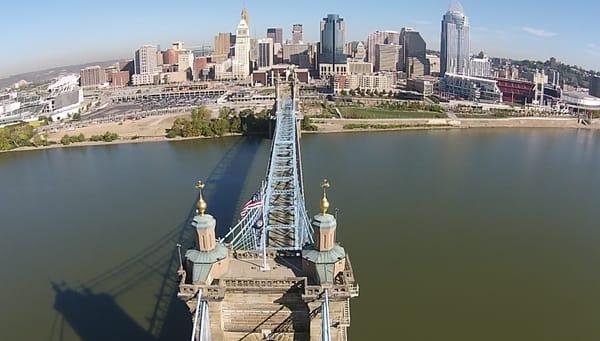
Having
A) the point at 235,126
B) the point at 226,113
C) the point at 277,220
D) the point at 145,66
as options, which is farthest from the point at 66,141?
the point at 145,66

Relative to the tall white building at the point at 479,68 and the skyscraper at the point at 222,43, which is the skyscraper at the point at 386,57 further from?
the skyscraper at the point at 222,43

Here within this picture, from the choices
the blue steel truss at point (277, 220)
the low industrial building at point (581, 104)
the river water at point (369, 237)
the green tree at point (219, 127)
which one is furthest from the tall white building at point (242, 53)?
the blue steel truss at point (277, 220)

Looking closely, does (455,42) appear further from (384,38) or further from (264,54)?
(264,54)

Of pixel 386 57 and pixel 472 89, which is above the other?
pixel 386 57

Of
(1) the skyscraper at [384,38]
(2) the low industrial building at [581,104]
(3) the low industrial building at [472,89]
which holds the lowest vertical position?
(2) the low industrial building at [581,104]

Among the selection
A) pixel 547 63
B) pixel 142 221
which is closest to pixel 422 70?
pixel 547 63

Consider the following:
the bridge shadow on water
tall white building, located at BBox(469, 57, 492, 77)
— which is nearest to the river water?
the bridge shadow on water

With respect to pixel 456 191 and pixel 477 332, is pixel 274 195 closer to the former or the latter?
pixel 477 332
